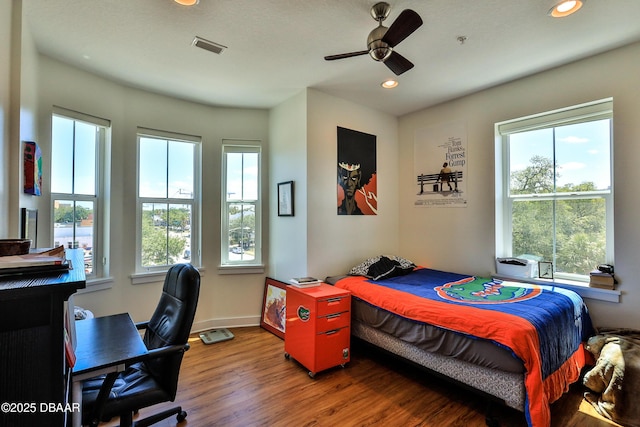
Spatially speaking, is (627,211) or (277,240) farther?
(277,240)

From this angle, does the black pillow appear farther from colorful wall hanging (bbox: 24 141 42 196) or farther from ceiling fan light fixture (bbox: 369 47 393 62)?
colorful wall hanging (bbox: 24 141 42 196)

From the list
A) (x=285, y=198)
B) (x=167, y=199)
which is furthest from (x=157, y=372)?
(x=167, y=199)

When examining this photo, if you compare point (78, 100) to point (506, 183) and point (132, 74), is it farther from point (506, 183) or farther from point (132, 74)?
point (506, 183)

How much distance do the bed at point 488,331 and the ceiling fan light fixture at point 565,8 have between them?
2.06 m

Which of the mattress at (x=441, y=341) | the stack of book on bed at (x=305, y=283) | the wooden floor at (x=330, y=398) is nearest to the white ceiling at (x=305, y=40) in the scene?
the stack of book on bed at (x=305, y=283)

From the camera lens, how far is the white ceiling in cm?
199

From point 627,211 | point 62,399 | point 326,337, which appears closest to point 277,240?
point 326,337

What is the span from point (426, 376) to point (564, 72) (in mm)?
3088

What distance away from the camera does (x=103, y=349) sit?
1427 mm

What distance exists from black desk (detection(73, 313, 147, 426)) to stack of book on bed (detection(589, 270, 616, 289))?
3.45 m

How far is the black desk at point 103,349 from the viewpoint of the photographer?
1.24 metres

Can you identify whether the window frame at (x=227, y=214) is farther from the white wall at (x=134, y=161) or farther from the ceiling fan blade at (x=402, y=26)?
the ceiling fan blade at (x=402, y=26)

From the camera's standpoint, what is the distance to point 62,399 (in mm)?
721

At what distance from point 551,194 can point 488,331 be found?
1870 millimetres
